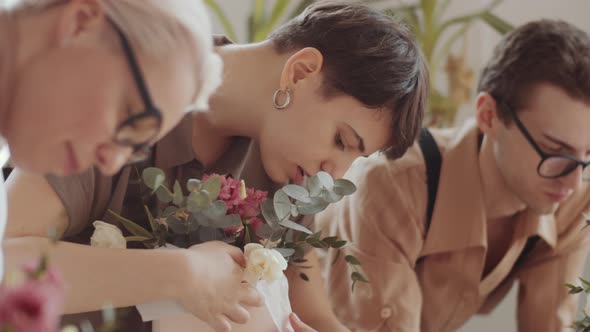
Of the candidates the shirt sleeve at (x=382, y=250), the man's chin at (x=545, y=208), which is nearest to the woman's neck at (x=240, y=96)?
the shirt sleeve at (x=382, y=250)

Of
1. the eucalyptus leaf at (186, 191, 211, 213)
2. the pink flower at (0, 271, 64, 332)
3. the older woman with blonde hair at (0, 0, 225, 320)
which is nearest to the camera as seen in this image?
the pink flower at (0, 271, 64, 332)

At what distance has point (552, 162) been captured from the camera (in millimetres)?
1563

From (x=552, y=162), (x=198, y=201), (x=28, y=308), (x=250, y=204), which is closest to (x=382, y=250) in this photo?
(x=552, y=162)

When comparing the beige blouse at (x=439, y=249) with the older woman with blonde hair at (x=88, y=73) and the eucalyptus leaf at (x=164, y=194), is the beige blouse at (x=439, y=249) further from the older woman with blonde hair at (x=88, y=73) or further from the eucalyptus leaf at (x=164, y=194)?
the older woman with blonde hair at (x=88, y=73)

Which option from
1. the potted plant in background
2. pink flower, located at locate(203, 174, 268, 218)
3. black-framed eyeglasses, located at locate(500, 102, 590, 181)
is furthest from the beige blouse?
the potted plant in background

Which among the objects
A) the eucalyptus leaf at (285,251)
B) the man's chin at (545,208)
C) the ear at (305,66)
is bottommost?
the man's chin at (545,208)

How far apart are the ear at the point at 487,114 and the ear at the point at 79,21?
115cm

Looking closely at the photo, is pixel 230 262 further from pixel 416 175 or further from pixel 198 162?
pixel 416 175

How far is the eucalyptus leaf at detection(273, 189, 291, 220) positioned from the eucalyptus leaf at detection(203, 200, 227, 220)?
0.29 feet

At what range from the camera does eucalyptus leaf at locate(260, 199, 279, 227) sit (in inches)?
42.4

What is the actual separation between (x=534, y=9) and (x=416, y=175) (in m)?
1.23

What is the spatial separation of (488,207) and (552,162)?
0.73ft

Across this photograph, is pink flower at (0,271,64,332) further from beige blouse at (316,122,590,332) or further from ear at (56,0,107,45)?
beige blouse at (316,122,590,332)

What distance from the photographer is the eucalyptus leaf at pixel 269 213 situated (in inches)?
42.4
